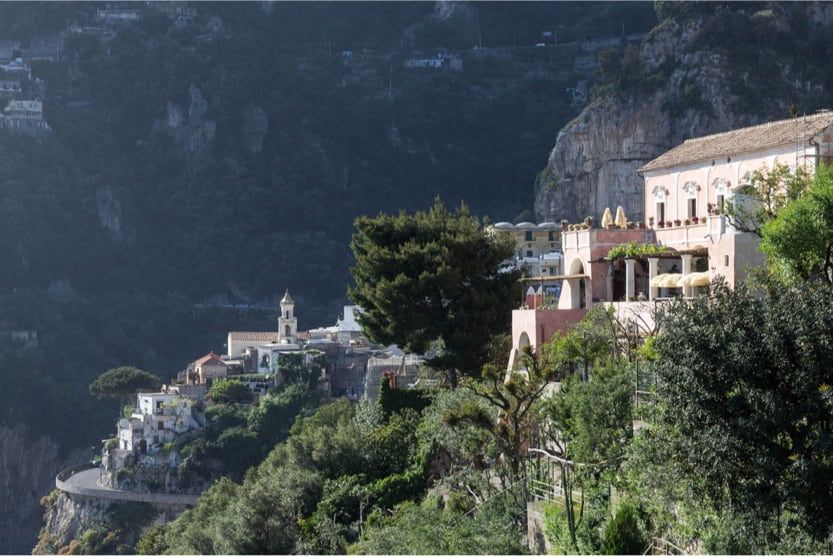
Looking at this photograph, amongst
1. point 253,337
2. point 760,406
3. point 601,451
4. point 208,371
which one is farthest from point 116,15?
point 760,406

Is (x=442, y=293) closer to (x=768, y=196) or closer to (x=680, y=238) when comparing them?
(x=680, y=238)

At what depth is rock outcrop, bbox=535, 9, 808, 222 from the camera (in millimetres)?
94188

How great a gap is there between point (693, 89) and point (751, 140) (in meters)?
61.6

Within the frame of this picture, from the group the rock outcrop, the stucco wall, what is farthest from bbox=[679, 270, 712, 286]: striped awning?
the rock outcrop

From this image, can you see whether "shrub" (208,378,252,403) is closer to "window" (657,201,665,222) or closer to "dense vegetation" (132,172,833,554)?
"dense vegetation" (132,172,833,554)

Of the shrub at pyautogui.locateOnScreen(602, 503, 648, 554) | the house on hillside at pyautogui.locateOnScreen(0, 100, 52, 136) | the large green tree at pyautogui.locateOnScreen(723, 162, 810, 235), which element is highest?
the house on hillside at pyautogui.locateOnScreen(0, 100, 52, 136)

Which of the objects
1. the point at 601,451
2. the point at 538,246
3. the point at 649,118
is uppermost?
the point at 649,118

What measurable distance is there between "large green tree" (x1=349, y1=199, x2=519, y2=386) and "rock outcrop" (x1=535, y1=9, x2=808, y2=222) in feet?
177

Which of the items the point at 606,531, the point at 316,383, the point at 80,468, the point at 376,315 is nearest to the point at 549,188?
the point at 316,383

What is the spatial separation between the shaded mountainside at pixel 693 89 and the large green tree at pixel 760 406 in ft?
231

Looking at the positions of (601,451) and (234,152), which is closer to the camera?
(601,451)

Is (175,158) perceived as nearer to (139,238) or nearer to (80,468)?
(139,238)

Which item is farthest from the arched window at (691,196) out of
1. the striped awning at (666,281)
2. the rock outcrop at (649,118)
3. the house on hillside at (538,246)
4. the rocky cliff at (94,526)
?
the rock outcrop at (649,118)

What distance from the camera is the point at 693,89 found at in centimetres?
9569
